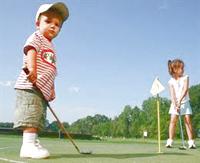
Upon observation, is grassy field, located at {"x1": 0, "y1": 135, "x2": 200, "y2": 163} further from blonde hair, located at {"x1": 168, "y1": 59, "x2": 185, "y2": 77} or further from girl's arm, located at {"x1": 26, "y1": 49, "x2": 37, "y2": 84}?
blonde hair, located at {"x1": 168, "y1": 59, "x2": 185, "y2": 77}

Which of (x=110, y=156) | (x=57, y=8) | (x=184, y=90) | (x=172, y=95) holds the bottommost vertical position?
(x=110, y=156)

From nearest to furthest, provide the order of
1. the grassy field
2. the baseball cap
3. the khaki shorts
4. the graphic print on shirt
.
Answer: the grassy field, the khaki shorts, the graphic print on shirt, the baseball cap

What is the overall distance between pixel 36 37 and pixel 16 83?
668 mm

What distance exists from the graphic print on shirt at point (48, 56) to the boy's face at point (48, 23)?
11.5 inches

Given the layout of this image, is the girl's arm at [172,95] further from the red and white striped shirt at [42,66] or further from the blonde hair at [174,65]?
the red and white striped shirt at [42,66]

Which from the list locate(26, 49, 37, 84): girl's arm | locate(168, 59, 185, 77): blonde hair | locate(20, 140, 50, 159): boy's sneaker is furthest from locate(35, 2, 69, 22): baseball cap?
locate(168, 59, 185, 77): blonde hair

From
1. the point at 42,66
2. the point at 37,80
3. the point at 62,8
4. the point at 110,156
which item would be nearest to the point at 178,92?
the point at 110,156

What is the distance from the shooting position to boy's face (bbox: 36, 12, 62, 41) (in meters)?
5.95

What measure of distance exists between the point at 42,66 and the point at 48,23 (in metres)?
0.70

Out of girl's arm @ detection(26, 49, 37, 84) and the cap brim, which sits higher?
the cap brim

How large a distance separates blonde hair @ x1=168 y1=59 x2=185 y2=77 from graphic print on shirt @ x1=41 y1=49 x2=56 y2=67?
15.8 feet

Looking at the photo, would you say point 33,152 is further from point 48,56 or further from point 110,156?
point 48,56

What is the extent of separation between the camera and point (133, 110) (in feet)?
424

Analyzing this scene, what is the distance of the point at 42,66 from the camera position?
221 inches
